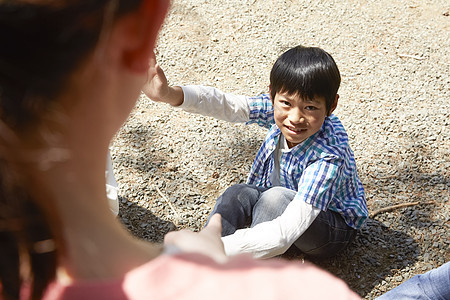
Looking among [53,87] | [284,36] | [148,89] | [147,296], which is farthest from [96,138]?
[284,36]

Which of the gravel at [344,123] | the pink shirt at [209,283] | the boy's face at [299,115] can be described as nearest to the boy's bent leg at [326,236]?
the gravel at [344,123]

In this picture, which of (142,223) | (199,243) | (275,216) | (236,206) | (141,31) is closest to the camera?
(141,31)

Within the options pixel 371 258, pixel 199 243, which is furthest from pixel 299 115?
pixel 199 243

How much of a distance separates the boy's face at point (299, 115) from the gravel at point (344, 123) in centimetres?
64

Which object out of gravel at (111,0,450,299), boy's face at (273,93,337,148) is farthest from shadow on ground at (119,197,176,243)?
boy's face at (273,93,337,148)

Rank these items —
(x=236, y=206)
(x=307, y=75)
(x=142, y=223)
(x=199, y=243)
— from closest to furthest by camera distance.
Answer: (x=199, y=243) → (x=307, y=75) → (x=236, y=206) → (x=142, y=223)

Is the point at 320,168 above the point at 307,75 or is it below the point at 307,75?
below

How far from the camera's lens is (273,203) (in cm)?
220

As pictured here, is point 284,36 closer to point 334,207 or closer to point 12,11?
point 334,207

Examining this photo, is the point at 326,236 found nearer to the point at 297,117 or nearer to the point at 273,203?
the point at 273,203

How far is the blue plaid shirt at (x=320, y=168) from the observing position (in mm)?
2062

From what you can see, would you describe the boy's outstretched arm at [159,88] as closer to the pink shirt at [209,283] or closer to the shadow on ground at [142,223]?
the shadow on ground at [142,223]

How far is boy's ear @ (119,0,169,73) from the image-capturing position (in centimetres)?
59

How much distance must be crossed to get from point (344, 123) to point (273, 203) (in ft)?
3.71
